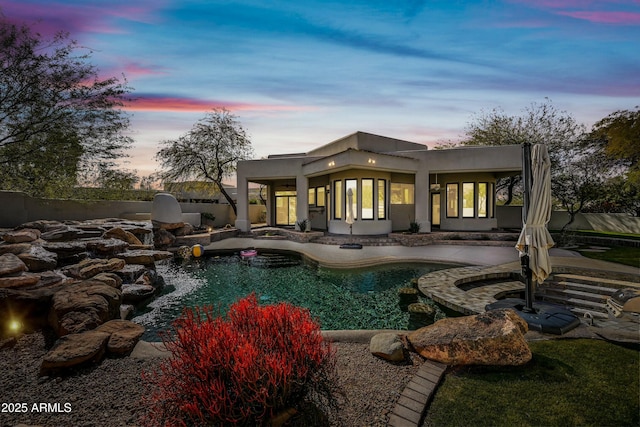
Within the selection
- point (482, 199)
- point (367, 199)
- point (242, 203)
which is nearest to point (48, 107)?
point (242, 203)

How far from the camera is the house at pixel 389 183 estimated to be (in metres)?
13.7

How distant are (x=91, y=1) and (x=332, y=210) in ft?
37.9

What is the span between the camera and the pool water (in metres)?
5.37

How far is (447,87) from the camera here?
977 cm

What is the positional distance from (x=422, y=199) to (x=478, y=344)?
12.3 meters

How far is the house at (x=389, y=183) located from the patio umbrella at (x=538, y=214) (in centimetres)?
853

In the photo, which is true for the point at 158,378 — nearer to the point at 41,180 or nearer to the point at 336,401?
the point at 336,401

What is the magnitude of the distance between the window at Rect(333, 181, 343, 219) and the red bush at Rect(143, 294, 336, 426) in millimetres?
12170

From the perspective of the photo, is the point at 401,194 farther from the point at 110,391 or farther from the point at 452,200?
the point at 110,391

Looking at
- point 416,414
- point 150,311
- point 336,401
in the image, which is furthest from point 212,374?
point 150,311

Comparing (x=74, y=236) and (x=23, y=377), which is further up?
(x=74, y=236)

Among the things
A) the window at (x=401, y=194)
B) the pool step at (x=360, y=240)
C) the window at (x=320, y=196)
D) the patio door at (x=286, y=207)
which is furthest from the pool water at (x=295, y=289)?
the patio door at (x=286, y=207)

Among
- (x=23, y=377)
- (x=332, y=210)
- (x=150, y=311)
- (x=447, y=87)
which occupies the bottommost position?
(x=150, y=311)

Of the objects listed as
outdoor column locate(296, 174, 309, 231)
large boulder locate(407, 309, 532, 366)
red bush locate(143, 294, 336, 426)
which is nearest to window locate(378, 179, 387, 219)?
outdoor column locate(296, 174, 309, 231)
